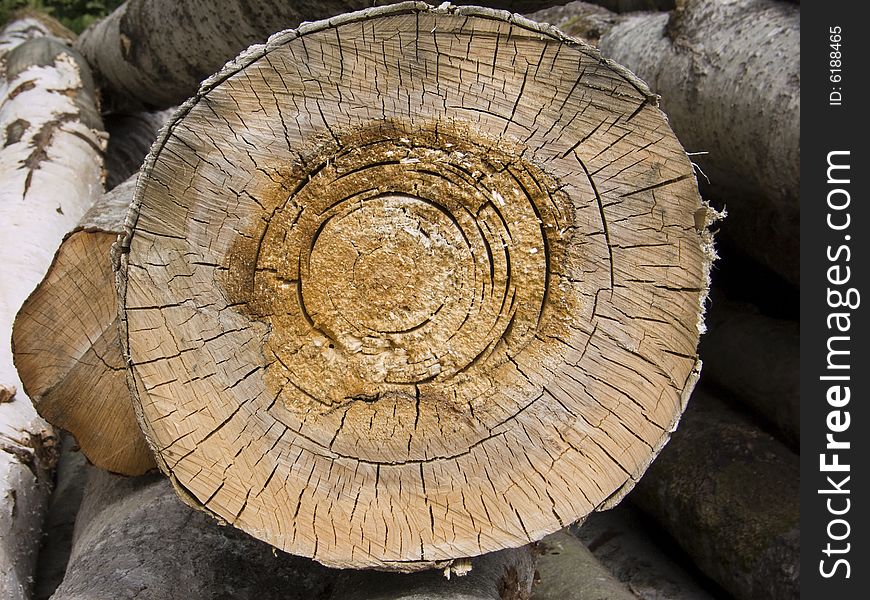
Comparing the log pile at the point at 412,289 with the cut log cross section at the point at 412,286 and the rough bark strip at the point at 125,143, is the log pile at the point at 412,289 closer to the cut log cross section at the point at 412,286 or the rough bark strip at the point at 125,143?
the cut log cross section at the point at 412,286

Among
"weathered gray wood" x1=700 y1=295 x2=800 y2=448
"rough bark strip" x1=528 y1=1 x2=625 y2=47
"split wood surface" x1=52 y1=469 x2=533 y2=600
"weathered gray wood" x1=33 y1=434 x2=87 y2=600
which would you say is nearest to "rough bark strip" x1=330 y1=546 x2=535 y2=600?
"split wood surface" x1=52 y1=469 x2=533 y2=600

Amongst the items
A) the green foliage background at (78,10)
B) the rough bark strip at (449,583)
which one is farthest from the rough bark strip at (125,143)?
the rough bark strip at (449,583)

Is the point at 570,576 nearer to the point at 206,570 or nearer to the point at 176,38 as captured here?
the point at 206,570

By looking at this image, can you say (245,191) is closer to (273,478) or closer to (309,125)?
(309,125)

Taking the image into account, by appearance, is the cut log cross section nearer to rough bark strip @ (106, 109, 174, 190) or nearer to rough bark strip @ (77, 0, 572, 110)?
rough bark strip @ (77, 0, 572, 110)

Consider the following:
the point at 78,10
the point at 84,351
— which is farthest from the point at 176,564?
the point at 78,10

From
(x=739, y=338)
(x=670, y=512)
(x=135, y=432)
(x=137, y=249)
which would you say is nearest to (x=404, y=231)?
(x=137, y=249)
